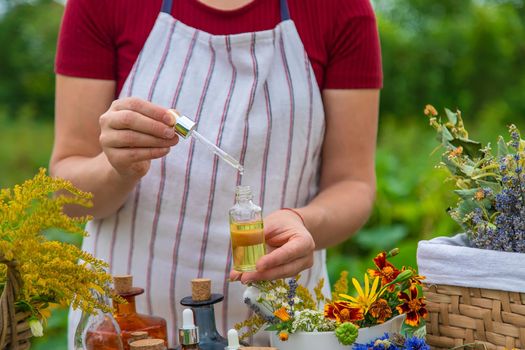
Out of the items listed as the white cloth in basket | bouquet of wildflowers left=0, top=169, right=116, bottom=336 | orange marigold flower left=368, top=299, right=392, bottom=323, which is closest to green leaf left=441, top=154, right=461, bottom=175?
the white cloth in basket

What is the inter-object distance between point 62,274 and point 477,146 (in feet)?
2.17

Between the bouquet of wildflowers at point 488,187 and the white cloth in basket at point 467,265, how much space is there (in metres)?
0.02

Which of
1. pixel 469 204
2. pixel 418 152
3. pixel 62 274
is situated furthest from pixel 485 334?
pixel 418 152

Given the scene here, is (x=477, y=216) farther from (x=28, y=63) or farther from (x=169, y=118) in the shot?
(x=28, y=63)

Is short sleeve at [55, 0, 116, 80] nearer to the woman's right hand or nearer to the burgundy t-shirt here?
the burgundy t-shirt

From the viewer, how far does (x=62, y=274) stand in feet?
3.62

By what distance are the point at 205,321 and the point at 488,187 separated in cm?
48

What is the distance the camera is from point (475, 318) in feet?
4.03

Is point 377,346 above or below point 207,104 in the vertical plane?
below

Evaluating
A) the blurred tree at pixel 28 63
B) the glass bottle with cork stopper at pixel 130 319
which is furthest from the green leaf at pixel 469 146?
the blurred tree at pixel 28 63

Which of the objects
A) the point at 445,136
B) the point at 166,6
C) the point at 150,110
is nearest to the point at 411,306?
the point at 445,136

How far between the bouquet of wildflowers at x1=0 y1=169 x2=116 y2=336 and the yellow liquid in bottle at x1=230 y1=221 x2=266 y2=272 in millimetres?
255

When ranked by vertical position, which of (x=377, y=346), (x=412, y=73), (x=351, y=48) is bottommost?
(x=377, y=346)

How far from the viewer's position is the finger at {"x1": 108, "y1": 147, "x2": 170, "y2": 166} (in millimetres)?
1406
